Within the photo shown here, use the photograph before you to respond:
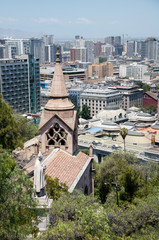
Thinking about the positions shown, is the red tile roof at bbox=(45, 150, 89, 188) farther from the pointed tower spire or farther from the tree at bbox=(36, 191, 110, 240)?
the tree at bbox=(36, 191, 110, 240)

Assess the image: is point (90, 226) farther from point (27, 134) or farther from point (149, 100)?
point (149, 100)

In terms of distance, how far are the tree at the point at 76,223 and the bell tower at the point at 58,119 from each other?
25.1 ft

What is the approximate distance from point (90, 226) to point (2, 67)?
10073cm

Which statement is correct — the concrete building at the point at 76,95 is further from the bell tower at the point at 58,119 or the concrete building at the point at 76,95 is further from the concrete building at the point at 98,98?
the bell tower at the point at 58,119

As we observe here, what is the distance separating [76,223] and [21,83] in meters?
107

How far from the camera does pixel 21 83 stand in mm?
117750

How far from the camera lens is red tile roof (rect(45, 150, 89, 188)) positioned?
20469mm

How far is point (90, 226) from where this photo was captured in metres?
14.0

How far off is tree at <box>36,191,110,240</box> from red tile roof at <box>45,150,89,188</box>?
3673 mm

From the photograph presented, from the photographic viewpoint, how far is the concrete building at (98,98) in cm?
13750

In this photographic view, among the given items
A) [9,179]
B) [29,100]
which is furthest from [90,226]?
[29,100]

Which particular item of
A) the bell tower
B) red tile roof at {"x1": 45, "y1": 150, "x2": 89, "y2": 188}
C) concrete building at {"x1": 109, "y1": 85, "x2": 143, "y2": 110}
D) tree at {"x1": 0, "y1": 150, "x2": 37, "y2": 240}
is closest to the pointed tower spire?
the bell tower

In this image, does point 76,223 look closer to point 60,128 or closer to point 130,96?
point 60,128

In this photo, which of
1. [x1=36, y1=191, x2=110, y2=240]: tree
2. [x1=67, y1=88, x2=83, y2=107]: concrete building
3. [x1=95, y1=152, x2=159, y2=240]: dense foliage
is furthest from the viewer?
[x1=67, y1=88, x2=83, y2=107]: concrete building
